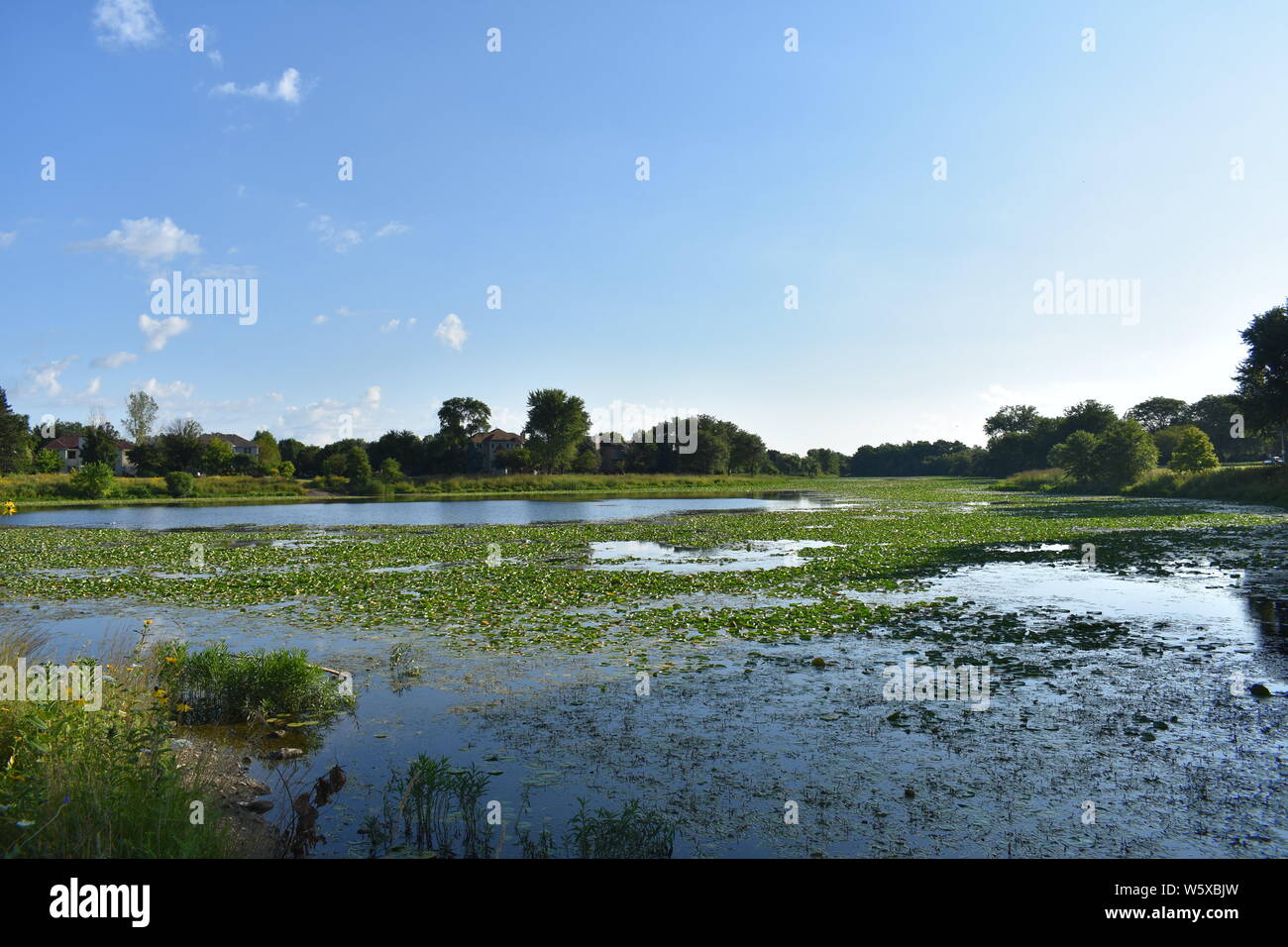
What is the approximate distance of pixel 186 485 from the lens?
246ft

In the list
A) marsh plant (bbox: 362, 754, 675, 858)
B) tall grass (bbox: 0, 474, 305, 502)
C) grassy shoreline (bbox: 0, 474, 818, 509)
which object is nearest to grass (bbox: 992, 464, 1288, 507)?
grassy shoreline (bbox: 0, 474, 818, 509)

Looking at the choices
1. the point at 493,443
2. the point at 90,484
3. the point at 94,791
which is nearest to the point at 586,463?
the point at 493,443

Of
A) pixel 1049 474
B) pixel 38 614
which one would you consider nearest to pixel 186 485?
pixel 38 614

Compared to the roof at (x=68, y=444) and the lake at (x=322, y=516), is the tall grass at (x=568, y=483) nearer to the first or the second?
the lake at (x=322, y=516)

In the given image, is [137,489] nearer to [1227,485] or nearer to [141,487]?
[141,487]

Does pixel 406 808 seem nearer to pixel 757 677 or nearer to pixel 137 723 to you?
pixel 137 723

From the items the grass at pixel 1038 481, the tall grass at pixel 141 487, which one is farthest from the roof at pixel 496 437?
the grass at pixel 1038 481

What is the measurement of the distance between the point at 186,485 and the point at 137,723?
78353mm

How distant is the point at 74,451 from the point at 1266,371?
14113 centimetres

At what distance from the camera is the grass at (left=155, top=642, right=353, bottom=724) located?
950cm

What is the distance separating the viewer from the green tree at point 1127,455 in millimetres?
63625

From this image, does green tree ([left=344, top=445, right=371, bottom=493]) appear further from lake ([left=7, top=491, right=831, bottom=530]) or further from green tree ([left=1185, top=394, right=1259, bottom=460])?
green tree ([left=1185, top=394, right=1259, bottom=460])

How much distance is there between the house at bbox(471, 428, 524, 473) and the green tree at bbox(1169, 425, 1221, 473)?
83.0 meters
